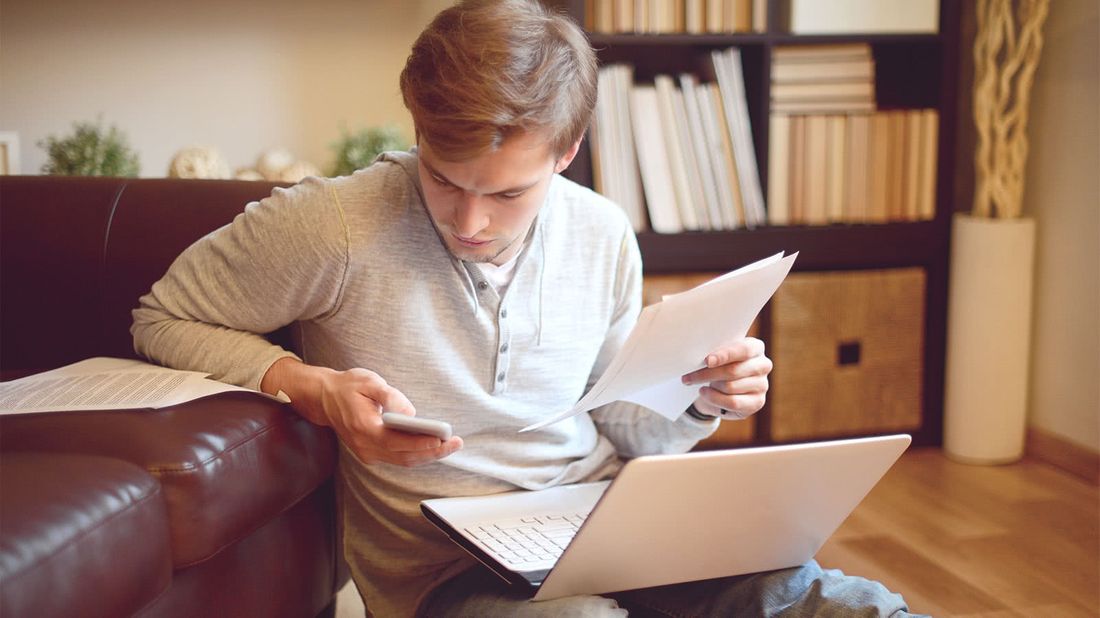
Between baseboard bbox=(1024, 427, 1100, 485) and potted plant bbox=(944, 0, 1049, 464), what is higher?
potted plant bbox=(944, 0, 1049, 464)

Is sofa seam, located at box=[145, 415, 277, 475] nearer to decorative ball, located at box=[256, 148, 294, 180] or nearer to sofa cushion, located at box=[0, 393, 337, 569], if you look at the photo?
sofa cushion, located at box=[0, 393, 337, 569]

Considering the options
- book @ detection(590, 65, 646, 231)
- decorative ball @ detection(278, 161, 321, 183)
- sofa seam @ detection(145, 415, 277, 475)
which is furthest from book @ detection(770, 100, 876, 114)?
sofa seam @ detection(145, 415, 277, 475)

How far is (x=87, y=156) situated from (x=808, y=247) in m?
1.48

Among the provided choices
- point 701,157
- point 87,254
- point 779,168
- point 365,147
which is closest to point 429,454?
point 87,254

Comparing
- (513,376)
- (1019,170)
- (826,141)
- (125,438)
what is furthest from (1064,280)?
(125,438)

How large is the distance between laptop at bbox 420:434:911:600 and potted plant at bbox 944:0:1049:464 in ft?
4.67

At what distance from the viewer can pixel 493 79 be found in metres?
0.98

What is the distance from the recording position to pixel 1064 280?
2.34 meters

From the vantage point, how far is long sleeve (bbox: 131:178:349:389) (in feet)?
3.59

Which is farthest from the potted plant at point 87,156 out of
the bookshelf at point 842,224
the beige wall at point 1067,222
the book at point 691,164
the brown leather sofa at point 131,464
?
the beige wall at point 1067,222

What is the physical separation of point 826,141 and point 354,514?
4.86 feet

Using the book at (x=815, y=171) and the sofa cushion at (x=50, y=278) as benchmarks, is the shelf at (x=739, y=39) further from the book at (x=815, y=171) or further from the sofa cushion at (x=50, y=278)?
the sofa cushion at (x=50, y=278)

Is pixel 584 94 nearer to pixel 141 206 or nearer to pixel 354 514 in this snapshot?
pixel 354 514

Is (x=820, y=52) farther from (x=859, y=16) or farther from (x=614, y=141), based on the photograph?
(x=614, y=141)
